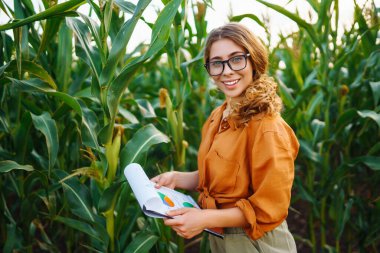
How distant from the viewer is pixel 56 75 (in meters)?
1.82

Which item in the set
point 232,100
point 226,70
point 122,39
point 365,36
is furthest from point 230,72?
point 365,36

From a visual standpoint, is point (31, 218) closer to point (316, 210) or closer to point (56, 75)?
point (56, 75)

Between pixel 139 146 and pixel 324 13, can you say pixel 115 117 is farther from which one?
pixel 324 13

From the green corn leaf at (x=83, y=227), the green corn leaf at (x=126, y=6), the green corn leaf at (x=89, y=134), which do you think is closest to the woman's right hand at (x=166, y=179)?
the green corn leaf at (x=89, y=134)

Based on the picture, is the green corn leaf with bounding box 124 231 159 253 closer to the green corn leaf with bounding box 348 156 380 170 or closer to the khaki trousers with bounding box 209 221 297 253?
the khaki trousers with bounding box 209 221 297 253

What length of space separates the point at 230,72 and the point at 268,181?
37 cm

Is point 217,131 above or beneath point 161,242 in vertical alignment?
above

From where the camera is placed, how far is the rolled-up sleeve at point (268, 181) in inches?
44.3

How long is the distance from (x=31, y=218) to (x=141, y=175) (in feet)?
2.95

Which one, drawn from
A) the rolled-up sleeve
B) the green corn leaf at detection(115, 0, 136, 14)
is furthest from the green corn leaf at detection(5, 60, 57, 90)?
the rolled-up sleeve

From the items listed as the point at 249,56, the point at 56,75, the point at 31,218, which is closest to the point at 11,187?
the point at 31,218

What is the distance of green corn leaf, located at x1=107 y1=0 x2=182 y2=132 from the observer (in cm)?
122

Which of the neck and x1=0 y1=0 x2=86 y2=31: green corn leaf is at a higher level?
x1=0 y1=0 x2=86 y2=31: green corn leaf

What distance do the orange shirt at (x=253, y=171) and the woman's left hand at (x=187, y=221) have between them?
0.42 feet
